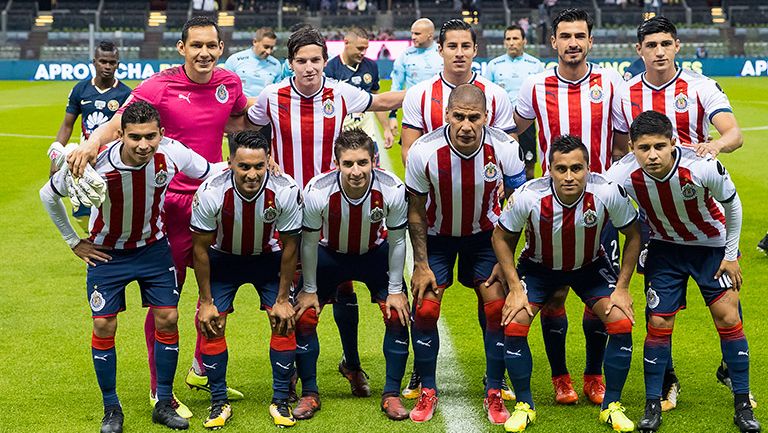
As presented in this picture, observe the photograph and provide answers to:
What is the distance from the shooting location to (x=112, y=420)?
590cm

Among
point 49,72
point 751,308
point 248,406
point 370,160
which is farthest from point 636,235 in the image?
point 49,72

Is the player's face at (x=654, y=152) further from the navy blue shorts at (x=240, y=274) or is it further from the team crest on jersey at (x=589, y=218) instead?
the navy blue shorts at (x=240, y=274)

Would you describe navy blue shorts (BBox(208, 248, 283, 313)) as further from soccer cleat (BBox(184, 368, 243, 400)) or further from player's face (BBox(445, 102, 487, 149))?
player's face (BBox(445, 102, 487, 149))

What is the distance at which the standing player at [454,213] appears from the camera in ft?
20.0

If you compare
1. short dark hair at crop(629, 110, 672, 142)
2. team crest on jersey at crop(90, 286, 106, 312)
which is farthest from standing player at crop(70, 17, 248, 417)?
short dark hair at crop(629, 110, 672, 142)

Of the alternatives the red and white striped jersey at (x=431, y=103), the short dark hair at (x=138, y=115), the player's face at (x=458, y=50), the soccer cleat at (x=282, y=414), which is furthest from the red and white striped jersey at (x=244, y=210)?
the player's face at (x=458, y=50)

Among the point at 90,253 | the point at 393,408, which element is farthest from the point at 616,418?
the point at 90,253

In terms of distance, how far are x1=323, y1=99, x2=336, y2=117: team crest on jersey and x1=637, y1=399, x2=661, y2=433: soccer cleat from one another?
2.64 metres

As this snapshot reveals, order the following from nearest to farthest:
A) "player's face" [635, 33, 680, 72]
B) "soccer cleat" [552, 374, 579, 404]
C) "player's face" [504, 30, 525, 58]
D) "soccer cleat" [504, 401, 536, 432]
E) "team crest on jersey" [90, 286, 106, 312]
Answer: "soccer cleat" [504, 401, 536, 432] → "team crest on jersey" [90, 286, 106, 312] → "soccer cleat" [552, 374, 579, 404] → "player's face" [635, 33, 680, 72] → "player's face" [504, 30, 525, 58]

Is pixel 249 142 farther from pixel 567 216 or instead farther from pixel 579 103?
pixel 579 103

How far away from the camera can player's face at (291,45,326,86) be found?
21.8 feet

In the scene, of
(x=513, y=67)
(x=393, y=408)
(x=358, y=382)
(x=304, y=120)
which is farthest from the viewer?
(x=513, y=67)

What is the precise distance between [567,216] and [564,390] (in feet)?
3.74

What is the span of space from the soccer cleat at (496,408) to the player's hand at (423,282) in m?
0.66
